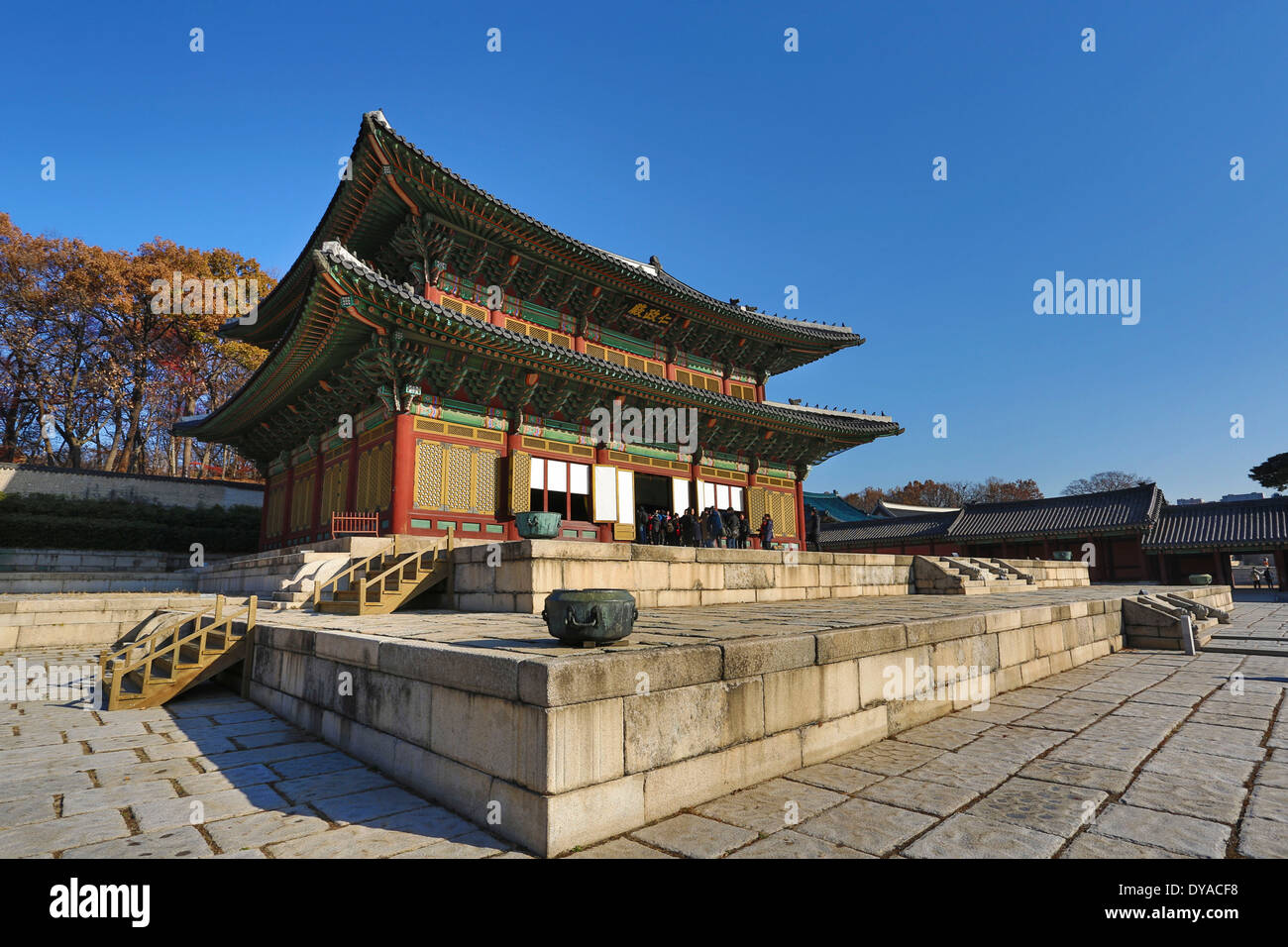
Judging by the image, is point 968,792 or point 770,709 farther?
point 770,709

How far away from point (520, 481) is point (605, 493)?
2.62 meters

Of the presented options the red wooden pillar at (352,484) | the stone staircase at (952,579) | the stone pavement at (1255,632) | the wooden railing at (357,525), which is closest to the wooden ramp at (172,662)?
the wooden railing at (357,525)

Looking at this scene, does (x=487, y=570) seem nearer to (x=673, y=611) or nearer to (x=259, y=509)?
(x=673, y=611)

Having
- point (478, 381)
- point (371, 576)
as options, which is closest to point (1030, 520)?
point (478, 381)

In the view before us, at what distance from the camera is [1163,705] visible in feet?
21.4

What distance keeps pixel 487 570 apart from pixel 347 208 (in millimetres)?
10799

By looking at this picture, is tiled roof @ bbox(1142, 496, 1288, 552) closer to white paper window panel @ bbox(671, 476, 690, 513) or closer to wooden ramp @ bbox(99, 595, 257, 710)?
white paper window panel @ bbox(671, 476, 690, 513)

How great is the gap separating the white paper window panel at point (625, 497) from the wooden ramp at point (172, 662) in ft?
33.0

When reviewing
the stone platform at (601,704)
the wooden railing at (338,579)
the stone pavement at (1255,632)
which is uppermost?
the wooden railing at (338,579)

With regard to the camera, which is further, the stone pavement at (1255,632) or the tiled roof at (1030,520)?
the tiled roof at (1030,520)

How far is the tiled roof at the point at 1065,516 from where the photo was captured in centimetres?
3058

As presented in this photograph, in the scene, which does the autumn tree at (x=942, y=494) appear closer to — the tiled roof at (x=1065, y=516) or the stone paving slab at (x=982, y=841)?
the tiled roof at (x=1065, y=516)

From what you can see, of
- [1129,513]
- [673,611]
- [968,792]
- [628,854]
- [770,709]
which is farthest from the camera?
[1129,513]
